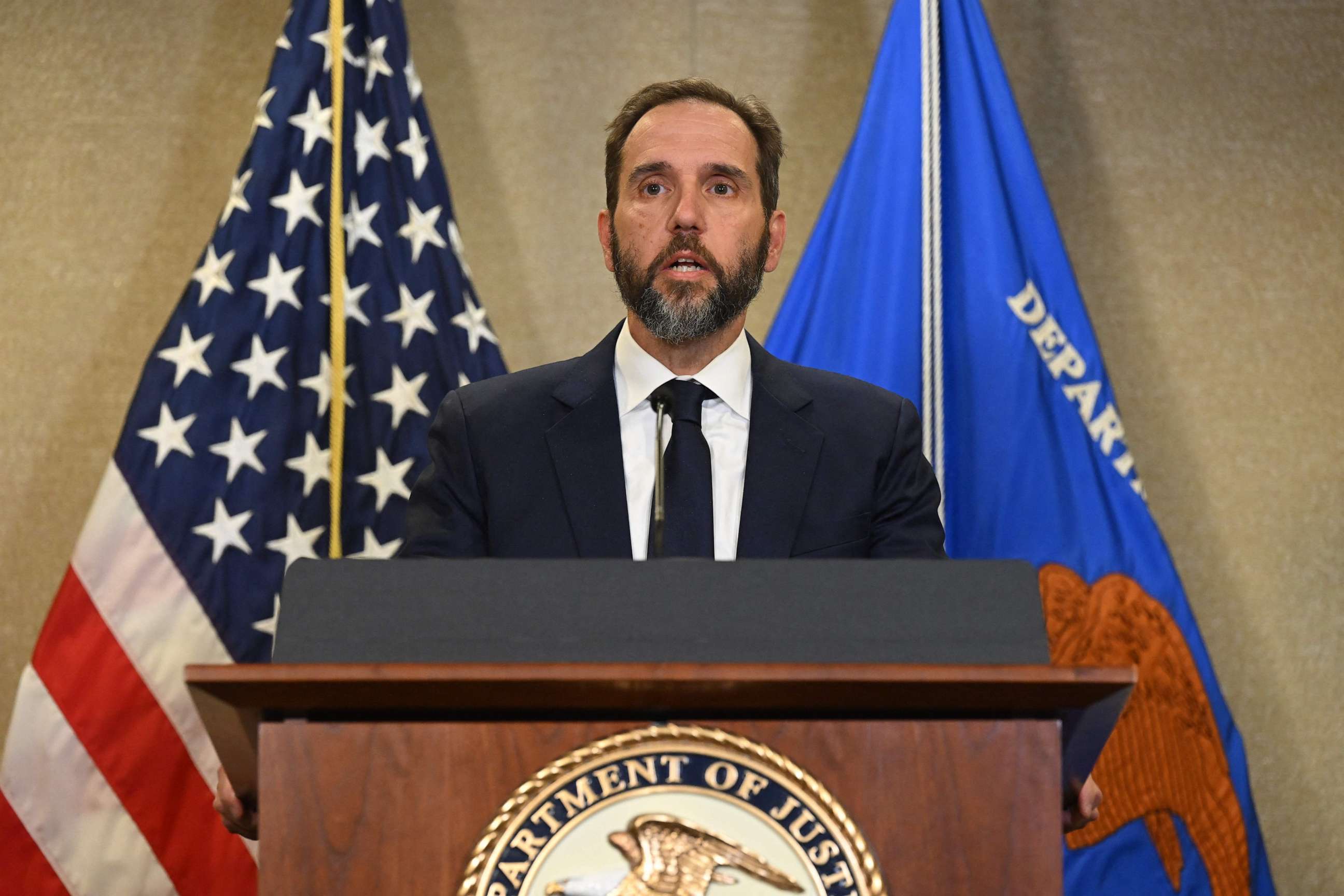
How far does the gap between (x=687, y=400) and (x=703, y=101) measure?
0.60 metres

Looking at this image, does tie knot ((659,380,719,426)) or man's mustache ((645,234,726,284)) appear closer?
tie knot ((659,380,719,426))

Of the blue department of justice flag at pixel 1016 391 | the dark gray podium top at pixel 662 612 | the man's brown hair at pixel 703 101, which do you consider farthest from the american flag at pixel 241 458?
the dark gray podium top at pixel 662 612

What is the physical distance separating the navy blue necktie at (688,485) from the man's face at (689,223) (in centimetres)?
27

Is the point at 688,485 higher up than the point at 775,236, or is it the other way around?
the point at 775,236

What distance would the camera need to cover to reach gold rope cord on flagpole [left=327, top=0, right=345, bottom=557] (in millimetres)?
2824

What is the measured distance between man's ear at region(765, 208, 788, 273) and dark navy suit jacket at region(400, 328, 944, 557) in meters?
0.24

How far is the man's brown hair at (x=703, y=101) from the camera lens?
2039 millimetres

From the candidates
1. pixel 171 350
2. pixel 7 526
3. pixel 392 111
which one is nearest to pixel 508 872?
pixel 171 350

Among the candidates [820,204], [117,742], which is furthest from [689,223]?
[117,742]

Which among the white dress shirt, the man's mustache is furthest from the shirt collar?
the man's mustache

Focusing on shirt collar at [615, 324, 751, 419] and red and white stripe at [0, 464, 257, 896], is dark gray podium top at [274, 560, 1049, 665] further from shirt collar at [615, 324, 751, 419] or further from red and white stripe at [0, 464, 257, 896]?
red and white stripe at [0, 464, 257, 896]

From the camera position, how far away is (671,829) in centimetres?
94

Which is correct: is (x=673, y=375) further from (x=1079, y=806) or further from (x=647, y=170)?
(x=1079, y=806)

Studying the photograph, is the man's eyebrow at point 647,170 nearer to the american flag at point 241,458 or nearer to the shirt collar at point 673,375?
the shirt collar at point 673,375
